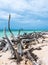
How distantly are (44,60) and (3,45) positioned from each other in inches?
292

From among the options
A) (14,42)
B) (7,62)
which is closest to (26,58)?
(7,62)

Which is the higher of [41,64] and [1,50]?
[41,64]

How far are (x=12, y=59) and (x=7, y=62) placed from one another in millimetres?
534

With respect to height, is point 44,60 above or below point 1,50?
above

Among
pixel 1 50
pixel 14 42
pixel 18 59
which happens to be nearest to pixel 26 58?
pixel 18 59

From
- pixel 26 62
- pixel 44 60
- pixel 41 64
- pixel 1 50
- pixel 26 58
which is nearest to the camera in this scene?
pixel 41 64

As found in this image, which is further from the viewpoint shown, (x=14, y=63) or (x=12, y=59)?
(x=12, y=59)

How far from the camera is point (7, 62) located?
34.6 feet

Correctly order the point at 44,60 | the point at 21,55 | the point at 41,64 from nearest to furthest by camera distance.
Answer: the point at 41,64
the point at 44,60
the point at 21,55

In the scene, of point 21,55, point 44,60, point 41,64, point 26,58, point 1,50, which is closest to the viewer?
point 41,64

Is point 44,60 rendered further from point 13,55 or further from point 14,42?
point 14,42

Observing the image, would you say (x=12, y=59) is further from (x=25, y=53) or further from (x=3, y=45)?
(x=3, y=45)

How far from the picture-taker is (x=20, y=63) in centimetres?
1014

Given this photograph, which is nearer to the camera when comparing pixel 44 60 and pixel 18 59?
pixel 44 60
